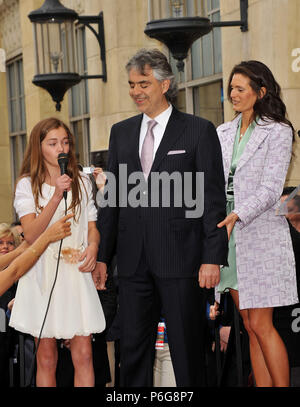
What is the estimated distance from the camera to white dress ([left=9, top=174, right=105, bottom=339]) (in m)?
4.25

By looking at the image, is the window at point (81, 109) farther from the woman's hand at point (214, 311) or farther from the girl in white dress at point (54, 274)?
the girl in white dress at point (54, 274)

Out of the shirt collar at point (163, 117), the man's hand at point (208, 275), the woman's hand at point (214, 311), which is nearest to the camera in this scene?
the man's hand at point (208, 275)

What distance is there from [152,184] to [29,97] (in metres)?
9.42

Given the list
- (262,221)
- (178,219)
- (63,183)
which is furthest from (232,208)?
(63,183)

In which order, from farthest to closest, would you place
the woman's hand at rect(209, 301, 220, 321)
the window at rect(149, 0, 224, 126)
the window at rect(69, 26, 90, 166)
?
1. the window at rect(69, 26, 90, 166)
2. the window at rect(149, 0, 224, 126)
3. the woman's hand at rect(209, 301, 220, 321)

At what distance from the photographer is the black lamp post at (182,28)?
6607 millimetres

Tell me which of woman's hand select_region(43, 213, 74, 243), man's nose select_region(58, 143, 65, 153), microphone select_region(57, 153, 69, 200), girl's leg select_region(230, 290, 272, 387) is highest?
man's nose select_region(58, 143, 65, 153)

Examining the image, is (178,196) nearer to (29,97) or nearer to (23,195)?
(23,195)

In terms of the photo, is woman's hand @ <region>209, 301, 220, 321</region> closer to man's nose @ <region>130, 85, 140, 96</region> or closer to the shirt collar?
the shirt collar

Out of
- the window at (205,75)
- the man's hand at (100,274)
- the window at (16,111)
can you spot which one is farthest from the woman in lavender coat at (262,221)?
the window at (16,111)

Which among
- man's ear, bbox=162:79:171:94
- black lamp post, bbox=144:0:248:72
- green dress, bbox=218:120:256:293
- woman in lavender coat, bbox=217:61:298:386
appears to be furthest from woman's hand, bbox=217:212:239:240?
black lamp post, bbox=144:0:248:72
